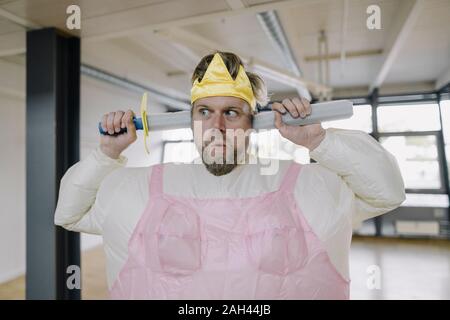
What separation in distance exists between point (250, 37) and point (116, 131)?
2.27 m

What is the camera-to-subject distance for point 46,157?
1292mm

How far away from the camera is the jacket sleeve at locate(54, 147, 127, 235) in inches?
31.6

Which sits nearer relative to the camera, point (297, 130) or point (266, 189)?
point (297, 130)

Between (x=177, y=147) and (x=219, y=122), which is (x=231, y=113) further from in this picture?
(x=177, y=147)

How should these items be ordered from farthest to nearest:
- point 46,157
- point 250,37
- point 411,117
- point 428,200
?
1. point 428,200
2. point 411,117
3. point 250,37
4. point 46,157

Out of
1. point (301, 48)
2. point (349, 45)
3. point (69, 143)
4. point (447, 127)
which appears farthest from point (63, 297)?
point (447, 127)

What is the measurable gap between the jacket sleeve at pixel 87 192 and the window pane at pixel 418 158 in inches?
149

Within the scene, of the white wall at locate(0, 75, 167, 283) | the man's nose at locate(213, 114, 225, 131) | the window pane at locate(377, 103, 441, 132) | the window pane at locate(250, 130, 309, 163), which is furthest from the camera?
the window pane at locate(377, 103, 441, 132)

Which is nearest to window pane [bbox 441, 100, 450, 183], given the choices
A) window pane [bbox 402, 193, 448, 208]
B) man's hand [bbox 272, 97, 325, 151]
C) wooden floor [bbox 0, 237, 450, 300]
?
window pane [bbox 402, 193, 448, 208]

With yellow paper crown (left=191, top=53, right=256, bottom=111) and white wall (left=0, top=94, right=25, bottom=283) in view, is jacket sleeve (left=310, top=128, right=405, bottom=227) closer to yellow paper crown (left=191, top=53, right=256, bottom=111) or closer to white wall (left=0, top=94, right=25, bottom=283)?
yellow paper crown (left=191, top=53, right=256, bottom=111)

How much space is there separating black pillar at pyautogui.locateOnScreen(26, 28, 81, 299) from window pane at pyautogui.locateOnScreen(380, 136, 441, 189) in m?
3.70

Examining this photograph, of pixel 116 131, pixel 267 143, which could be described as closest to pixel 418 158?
pixel 267 143

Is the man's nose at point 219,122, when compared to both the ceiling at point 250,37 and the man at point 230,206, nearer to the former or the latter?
the man at point 230,206

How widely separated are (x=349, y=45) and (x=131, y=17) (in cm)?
245
